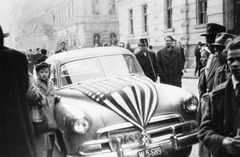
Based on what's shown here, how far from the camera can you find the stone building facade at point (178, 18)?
15.7 metres

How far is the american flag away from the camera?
4.25m

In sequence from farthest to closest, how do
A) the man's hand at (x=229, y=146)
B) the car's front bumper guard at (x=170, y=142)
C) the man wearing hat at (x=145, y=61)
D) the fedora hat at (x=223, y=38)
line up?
the man wearing hat at (x=145, y=61) < the car's front bumper guard at (x=170, y=142) < the fedora hat at (x=223, y=38) < the man's hand at (x=229, y=146)

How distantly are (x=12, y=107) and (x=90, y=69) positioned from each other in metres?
2.67

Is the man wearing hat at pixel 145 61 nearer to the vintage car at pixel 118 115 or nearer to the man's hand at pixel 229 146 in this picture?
the vintage car at pixel 118 115

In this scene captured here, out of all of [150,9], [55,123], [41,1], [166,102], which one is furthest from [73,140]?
[41,1]

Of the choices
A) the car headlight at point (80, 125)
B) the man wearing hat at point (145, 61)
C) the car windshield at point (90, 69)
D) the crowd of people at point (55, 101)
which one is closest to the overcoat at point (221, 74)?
→ the crowd of people at point (55, 101)

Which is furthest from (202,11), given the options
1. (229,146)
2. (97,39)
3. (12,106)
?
(97,39)

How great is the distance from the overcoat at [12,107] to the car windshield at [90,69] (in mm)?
2424

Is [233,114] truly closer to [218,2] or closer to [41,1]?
[218,2]

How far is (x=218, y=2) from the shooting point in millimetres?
15758

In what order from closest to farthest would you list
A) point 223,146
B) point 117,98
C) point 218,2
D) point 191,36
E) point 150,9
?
point 223,146 < point 117,98 < point 218,2 < point 191,36 < point 150,9

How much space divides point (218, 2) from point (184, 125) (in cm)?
1287

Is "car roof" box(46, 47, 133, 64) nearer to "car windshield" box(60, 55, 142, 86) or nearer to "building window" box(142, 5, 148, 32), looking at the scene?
"car windshield" box(60, 55, 142, 86)

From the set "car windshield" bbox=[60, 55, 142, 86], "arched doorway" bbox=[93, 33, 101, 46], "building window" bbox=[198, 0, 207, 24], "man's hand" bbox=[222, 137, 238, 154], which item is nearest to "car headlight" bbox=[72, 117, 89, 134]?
"car windshield" bbox=[60, 55, 142, 86]
